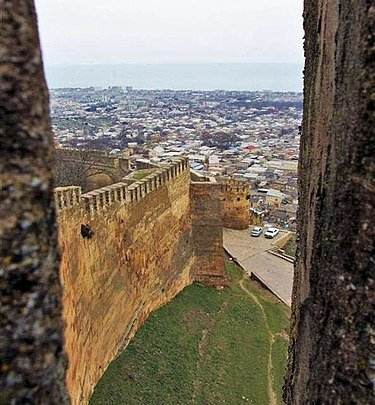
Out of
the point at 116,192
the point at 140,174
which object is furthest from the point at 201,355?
the point at 140,174

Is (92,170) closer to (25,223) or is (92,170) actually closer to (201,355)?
(201,355)

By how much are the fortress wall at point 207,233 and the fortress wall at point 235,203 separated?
5396mm

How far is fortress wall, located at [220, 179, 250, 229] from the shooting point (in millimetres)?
21109

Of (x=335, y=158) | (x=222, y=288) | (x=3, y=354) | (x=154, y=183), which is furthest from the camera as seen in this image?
(x=222, y=288)

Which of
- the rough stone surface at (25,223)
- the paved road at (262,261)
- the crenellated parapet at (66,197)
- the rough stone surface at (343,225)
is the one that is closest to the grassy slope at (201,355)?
the paved road at (262,261)

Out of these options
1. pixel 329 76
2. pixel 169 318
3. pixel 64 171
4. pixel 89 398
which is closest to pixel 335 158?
pixel 329 76

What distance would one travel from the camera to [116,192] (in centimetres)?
1109

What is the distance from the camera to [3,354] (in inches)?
68.9

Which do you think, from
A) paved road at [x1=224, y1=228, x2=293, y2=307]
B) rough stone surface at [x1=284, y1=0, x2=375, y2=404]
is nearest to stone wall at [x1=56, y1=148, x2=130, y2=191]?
paved road at [x1=224, y1=228, x2=293, y2=307]

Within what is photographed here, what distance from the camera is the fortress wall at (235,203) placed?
21109 millimetres

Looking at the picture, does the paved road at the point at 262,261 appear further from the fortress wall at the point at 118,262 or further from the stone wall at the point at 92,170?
the stone wall at the point at 92,170

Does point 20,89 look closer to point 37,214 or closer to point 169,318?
point 37,214

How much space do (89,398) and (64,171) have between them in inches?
481

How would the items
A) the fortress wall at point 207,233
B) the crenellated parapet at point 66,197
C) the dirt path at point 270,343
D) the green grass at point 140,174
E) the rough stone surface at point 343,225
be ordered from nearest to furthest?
the rough stone surface at point 343,225 → the crenellated parapet at point 66,197 → the dirt path at point 270,343 → the green grass at point 140,174 → the fortress wall at point 207,233
